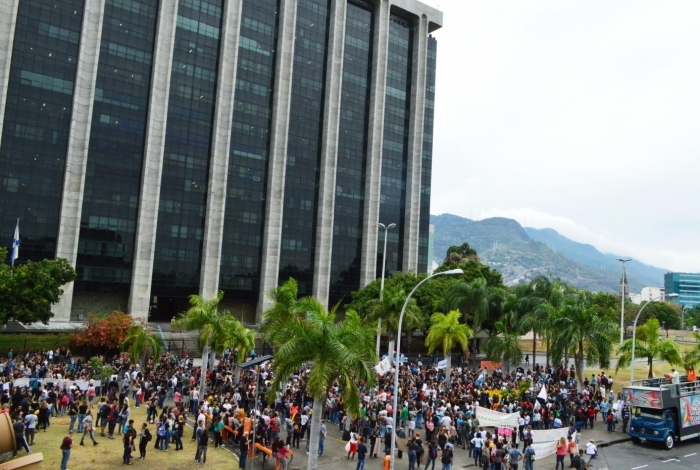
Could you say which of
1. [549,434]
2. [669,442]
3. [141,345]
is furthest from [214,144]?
[669,442]

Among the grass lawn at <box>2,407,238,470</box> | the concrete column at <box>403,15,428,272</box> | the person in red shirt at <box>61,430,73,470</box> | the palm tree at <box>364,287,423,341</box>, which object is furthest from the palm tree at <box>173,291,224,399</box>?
the concrete column at <box>403,15,428,272</box>

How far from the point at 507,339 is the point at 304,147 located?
163 ft

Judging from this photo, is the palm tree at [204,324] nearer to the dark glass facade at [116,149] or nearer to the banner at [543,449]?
the banner at [543,449]

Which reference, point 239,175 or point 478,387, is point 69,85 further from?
point 478,387

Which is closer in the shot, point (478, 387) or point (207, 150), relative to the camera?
point (478, 387)

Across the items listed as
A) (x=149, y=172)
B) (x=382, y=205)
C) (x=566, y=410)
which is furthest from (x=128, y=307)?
(x=566, y=410)

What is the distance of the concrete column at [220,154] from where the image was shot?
75875mm

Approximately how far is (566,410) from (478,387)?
7183 millimetres

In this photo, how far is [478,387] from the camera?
38.8 metres

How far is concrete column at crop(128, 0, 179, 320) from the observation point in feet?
231

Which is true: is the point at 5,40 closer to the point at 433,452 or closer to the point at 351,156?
the point at 351,156

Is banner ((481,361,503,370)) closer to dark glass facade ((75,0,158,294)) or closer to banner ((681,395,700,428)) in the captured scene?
banner ((681,395,700,428))

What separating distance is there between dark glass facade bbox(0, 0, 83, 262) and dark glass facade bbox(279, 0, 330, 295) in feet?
104

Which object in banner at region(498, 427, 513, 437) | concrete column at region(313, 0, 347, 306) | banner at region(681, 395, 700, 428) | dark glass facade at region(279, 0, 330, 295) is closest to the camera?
banner at region(498, 427, 513, 437)
